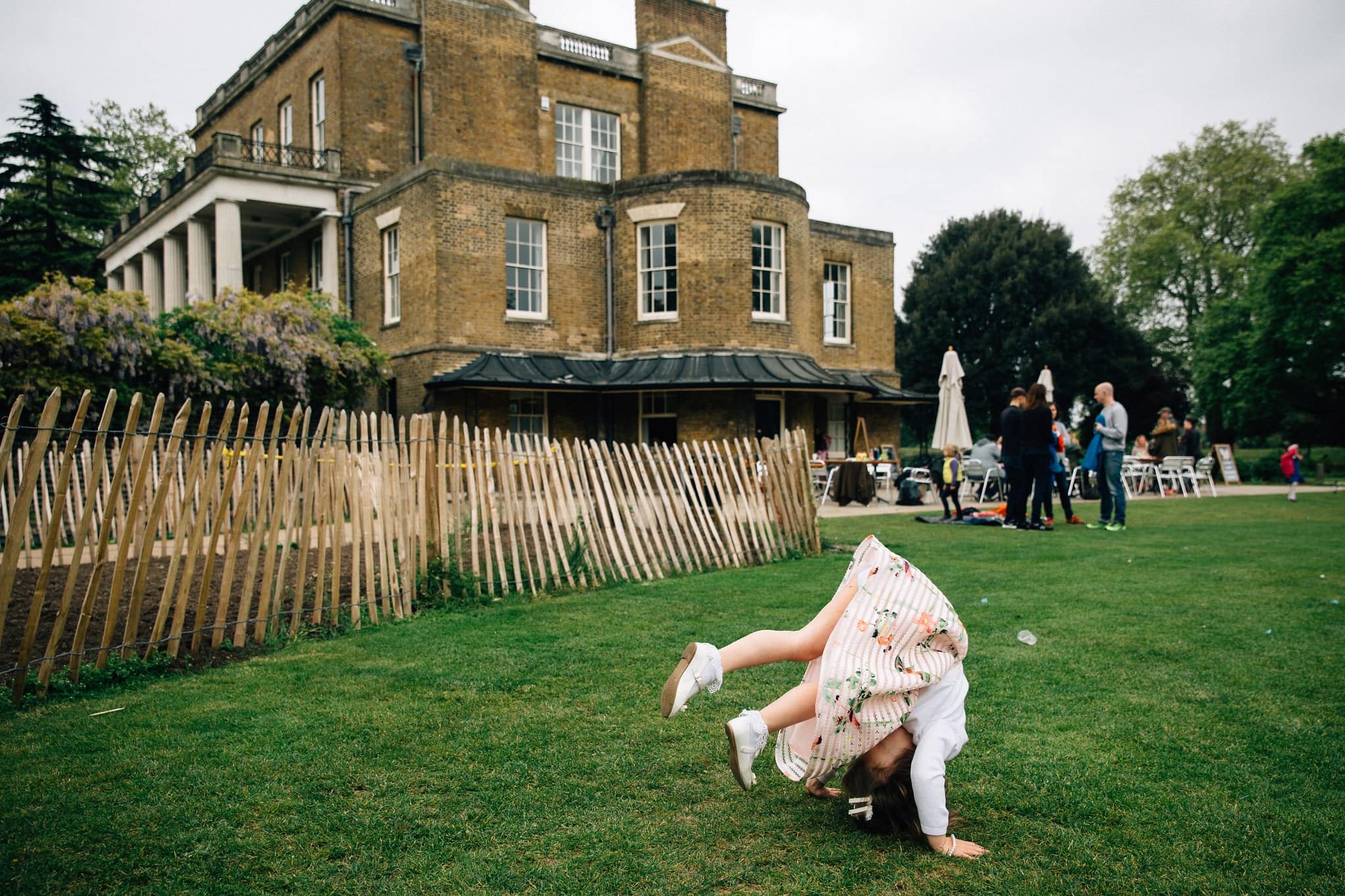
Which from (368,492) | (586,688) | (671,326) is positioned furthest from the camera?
(671,326)

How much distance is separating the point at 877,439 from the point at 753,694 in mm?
22413

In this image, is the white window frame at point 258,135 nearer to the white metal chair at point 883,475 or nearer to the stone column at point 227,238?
the stone column at point 227,238

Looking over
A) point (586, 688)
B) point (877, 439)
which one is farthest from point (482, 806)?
point (877, 439)

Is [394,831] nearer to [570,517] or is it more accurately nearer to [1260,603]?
[570,517]

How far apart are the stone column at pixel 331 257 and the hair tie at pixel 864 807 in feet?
75.1

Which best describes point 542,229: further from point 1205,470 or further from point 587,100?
point 1205,470

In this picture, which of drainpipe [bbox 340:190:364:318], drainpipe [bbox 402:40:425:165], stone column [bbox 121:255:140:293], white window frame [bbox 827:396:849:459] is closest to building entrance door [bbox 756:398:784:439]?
white window frame [bbox 827:396:849:459]

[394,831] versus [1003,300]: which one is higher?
[1003,300]

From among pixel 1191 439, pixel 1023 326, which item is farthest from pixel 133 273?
pixel 1023 326

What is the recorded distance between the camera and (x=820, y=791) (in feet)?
11.6

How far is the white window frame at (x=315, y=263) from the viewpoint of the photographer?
83.7 feet

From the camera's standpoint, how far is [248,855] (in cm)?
301

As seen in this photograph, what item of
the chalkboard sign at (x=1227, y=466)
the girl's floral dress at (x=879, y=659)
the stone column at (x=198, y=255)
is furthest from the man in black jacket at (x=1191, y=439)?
the stone column at (x=198, y=255)

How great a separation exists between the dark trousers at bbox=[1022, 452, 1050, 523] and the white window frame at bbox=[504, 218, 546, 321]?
1171 cm
